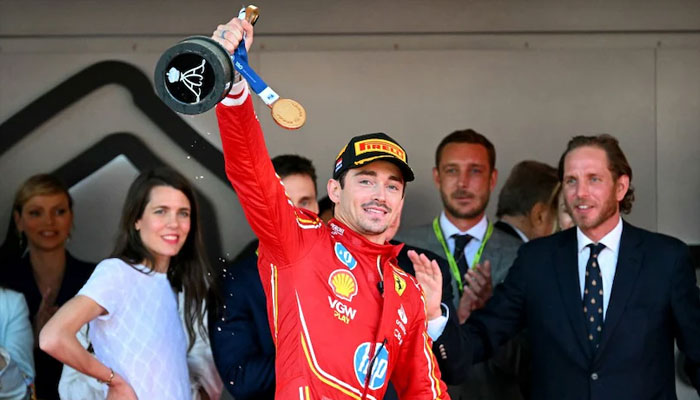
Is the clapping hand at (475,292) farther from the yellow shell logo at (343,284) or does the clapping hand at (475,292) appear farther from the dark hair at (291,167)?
the yellow shell logo at (343,284)

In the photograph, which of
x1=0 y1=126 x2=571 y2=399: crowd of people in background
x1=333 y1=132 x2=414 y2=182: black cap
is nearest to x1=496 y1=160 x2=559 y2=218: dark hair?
x1=0 y1=126 x2=571 y2=399: crowd of people in background

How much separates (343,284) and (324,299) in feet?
0.28

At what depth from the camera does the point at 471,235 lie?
4.67 metres

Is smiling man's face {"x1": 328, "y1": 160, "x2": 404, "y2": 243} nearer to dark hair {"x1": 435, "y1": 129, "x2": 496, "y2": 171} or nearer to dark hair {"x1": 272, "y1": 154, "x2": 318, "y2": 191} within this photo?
dark hair {"x1": 272, "y1": 154, "x2": 318, "y2": 191}

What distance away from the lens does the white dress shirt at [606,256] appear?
13.3 ft

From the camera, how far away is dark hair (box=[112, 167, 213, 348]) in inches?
157

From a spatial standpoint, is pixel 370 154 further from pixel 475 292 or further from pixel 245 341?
pixel 475 292

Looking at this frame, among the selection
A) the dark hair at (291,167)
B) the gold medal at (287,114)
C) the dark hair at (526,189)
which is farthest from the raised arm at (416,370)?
the dark hair at (526,189)

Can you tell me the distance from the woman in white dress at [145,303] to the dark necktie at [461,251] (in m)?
1.13

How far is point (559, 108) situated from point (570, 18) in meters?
0.47

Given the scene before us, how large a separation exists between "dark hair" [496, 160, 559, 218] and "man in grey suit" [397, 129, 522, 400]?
0.27m

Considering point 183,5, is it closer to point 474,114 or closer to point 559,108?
point 474,114

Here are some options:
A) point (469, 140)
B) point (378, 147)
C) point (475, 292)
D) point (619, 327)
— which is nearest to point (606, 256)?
point (619, 327)

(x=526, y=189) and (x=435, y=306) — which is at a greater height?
(x=526, y=189)
